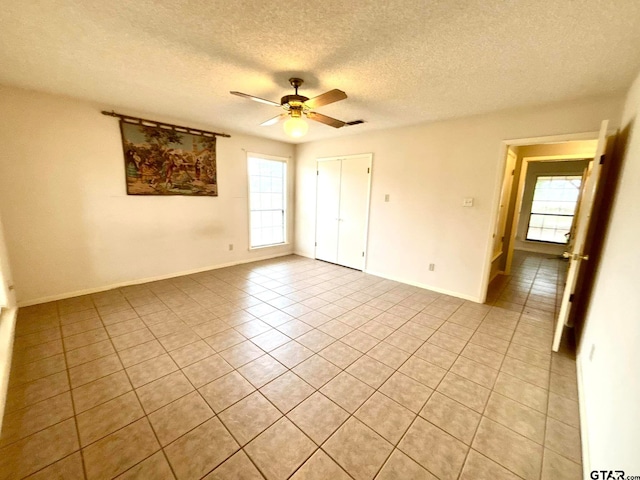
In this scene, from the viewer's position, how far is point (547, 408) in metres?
1.70

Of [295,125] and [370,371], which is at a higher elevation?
[295,125]

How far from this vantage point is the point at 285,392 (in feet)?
5.84

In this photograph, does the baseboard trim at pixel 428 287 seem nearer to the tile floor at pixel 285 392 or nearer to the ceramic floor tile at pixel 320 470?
the tile floor at pixel 285 392

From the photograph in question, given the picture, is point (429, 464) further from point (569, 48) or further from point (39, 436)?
point (569, 48)

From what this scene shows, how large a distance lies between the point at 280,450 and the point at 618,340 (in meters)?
1.87

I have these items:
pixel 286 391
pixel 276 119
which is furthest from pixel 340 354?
pixel 276 119

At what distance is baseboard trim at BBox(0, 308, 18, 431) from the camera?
161 cm

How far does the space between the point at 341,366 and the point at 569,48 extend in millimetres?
2783

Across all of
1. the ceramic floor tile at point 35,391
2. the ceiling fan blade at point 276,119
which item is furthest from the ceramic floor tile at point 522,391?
the ceramic floor tile at point 35,391

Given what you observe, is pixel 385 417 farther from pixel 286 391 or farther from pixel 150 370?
pixel 150 370

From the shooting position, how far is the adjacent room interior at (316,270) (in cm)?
139

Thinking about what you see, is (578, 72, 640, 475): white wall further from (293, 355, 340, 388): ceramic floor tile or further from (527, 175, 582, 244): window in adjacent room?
(527, 175, 582, 244): window in adjacent room

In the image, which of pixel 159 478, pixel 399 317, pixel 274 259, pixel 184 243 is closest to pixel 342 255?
pixel 274 259

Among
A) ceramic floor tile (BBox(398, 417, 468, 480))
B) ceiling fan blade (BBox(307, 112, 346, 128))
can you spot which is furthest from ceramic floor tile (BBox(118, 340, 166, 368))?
ceiling fan blade (BBox(307, 112, 346, 128))
